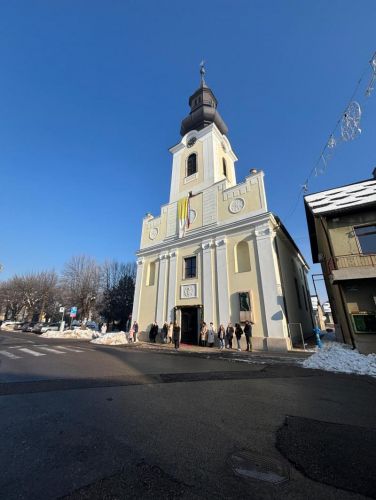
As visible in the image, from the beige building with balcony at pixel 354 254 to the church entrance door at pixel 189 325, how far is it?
10103 millimetres

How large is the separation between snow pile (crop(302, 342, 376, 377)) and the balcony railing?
4888 millimetres

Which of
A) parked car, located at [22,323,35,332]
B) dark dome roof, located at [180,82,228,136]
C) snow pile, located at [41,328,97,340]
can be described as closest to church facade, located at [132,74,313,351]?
dark dome roof, located at [180,82,228,136]

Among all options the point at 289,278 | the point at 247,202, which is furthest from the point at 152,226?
the point at 289,278

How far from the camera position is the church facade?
15883 millimetres

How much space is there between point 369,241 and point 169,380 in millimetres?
13145

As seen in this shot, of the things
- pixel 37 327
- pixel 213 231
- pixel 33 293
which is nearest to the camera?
pixel 213 231

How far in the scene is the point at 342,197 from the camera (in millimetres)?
14688

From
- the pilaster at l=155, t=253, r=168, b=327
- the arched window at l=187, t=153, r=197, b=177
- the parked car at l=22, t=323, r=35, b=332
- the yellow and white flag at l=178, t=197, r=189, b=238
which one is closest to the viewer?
the pilaster at l=155, t=253, r=168, b=327

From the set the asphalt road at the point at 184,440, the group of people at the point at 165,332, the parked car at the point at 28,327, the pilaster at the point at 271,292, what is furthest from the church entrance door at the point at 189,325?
the parked car at the point at 28,327

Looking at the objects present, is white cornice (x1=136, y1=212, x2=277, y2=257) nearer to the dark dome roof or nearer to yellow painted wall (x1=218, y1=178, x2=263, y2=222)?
yellow painted wall (x1=218, y1=178, x2=263, y2=222)

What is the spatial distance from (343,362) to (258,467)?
8.00m

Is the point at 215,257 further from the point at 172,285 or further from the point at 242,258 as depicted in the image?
the point at 172,285

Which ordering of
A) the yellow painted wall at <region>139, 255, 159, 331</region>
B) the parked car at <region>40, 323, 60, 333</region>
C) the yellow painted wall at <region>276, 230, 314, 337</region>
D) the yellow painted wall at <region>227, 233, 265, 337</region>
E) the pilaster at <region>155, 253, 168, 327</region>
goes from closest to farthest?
the yellow painted wall at <region>227, 233, 265, 337</region>, the yellow painted wall at <region>276, 230, 314, 337</region>, the pilaster at <region>155, 253, 168, 327</region>, the yellow painted wall at <region>139, 255, 159, 331</region>, the parked car at <region>40, 323, 60, 333</region>

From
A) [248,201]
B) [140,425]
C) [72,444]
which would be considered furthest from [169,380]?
[248,201]
